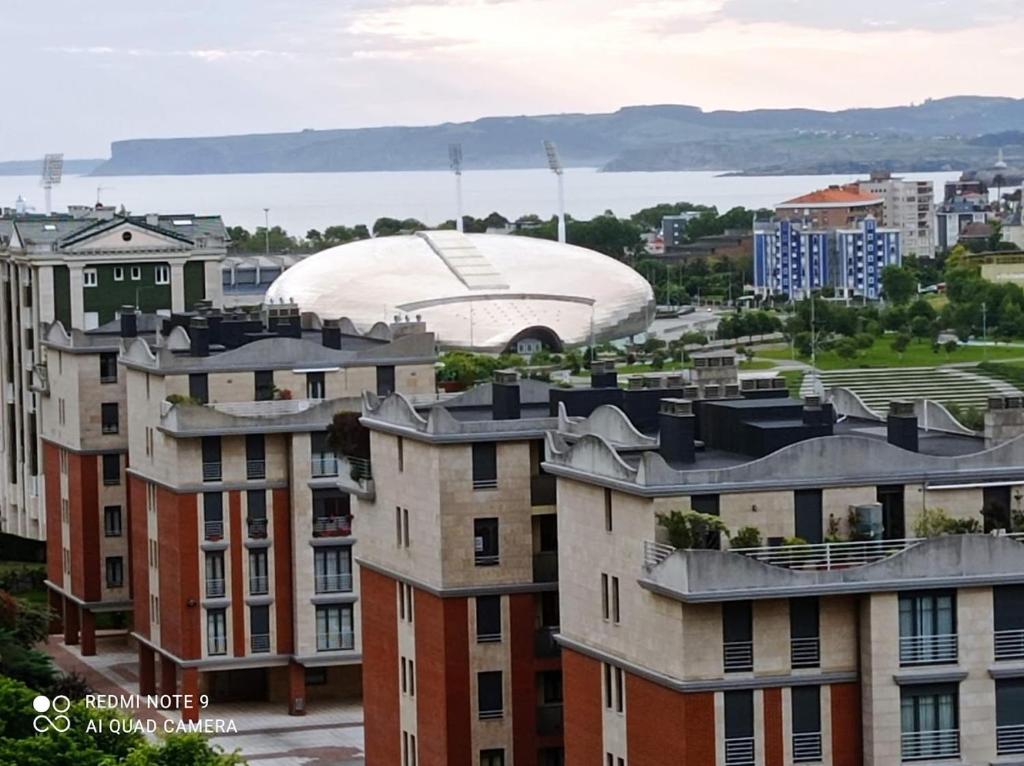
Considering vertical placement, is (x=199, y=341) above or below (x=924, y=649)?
above

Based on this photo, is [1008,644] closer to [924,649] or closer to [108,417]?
[924,649]

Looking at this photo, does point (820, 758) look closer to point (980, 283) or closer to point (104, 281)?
point (104, 281)

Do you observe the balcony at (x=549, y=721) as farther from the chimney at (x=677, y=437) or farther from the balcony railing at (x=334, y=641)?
the balcony railing at (x=334, y=641)

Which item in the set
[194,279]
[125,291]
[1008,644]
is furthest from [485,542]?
[125,291]

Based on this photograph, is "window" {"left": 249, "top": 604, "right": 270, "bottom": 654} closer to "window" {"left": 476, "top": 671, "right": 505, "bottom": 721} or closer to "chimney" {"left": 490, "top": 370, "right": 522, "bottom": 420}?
"chimney" {"left": 490, "top": 370, "right": 522, "bottom": 420}

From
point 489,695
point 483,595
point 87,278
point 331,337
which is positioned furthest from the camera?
point 87,278

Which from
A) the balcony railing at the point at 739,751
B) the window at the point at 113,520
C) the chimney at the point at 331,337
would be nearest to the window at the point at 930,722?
the balcony railing at the point at 739,751

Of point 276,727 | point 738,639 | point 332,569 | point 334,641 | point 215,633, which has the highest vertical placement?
point 738,639
